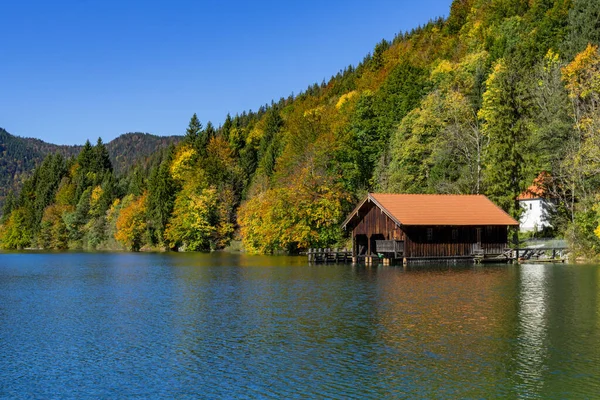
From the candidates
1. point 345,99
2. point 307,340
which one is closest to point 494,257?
point 307,340

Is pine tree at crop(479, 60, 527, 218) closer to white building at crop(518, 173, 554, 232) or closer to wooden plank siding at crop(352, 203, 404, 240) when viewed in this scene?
white building at crop(518, 173, 554, 232)

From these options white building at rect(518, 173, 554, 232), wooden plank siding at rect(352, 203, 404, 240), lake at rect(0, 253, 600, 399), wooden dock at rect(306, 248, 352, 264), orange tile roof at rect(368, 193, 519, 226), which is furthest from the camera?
white building at rect(518, 173, 554, 232)

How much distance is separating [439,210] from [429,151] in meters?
20.5

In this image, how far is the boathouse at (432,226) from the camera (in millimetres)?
58781

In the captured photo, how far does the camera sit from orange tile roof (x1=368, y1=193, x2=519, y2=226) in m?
58.2

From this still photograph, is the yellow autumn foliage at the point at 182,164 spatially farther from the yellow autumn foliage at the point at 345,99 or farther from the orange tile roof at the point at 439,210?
the orange tile roof at the point at 439,210

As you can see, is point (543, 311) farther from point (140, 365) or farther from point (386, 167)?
point (386, 167)

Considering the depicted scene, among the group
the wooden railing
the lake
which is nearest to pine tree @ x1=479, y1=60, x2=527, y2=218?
the wooden railing

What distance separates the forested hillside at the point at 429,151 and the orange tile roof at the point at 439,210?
6.02 m

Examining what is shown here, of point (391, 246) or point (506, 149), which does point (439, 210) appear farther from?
point (506, 149)

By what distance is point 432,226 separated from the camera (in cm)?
5891

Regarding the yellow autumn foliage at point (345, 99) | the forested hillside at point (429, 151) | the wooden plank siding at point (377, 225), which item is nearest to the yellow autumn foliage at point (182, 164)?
the forested hillside at point (429, 151)

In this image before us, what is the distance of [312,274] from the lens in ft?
161

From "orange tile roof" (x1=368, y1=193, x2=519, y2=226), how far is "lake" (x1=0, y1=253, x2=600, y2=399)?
1702cm
